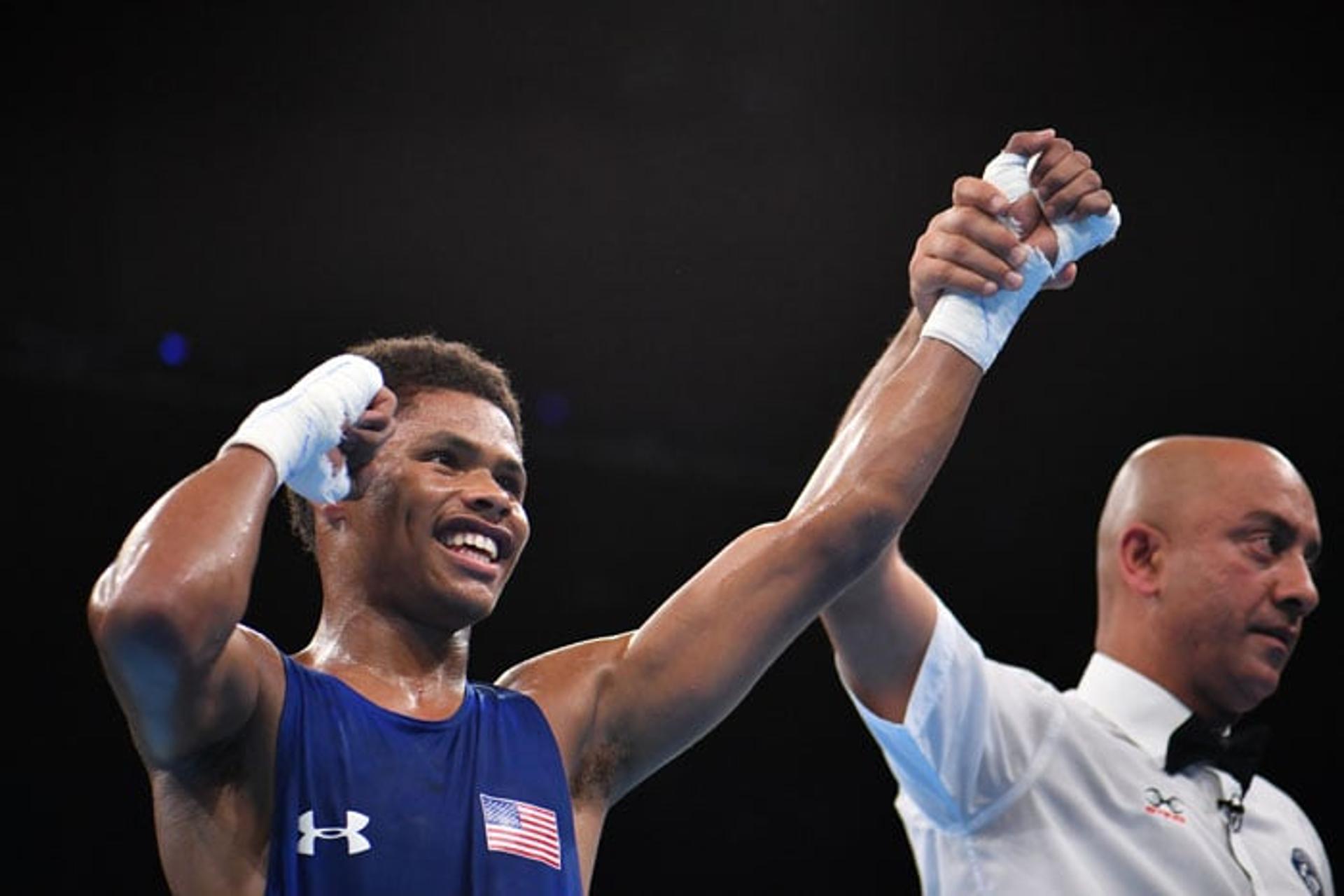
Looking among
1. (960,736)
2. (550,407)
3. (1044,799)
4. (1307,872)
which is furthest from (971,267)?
(550,407)

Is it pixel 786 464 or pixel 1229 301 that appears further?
pixel 786 464

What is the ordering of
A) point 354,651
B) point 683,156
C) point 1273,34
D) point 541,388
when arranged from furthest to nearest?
point 541,388
point 683,156
point 1273,34
point 354,651

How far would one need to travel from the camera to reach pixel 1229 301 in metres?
5.75

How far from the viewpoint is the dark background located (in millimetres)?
5035

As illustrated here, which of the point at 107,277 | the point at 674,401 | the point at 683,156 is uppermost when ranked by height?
the point at 683,156

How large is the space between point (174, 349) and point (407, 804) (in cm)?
409

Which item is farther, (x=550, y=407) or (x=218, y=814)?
(x=550, y=407)

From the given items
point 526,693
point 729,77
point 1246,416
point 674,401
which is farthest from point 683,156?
point 526,693

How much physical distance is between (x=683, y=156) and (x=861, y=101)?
623 millimetres

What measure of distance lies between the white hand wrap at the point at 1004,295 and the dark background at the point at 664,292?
2522 mm

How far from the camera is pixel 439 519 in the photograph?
7.10 feet

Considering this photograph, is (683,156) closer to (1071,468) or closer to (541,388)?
(541,388)

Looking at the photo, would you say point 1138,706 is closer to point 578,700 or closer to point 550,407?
point 578,700

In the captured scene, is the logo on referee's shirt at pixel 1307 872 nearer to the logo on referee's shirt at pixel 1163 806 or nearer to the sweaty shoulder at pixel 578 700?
the logo on referee's shirt at pixel 1163 806
